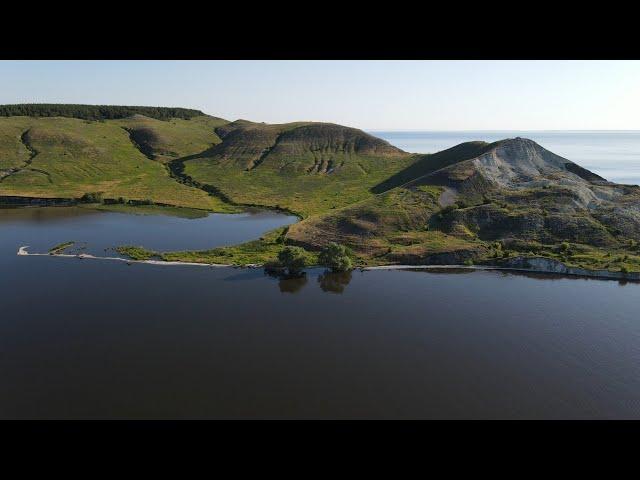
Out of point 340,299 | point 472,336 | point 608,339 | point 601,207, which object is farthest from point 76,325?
point 601,207

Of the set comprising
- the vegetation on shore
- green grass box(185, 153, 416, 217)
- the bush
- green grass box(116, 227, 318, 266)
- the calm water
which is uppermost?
green grass box(185, 153, 416, 217)

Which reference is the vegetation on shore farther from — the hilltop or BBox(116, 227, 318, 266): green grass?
the hilltop

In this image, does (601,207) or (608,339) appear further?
(601,207)

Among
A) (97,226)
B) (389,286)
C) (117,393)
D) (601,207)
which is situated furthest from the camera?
(97,226)

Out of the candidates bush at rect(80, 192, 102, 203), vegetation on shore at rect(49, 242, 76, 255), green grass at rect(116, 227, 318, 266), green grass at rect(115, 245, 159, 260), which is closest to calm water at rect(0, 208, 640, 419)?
green grass at rect(115, 245, 159, 260)

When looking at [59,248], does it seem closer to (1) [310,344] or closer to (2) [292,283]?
(2) [292,283]
